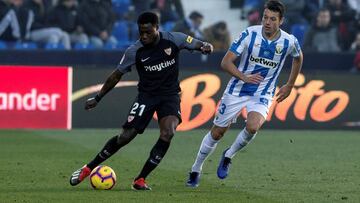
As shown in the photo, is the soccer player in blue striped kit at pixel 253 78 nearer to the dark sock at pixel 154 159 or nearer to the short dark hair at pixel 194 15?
the dark sock at pixel 154 159

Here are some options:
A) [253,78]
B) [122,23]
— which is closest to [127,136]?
[253,78]

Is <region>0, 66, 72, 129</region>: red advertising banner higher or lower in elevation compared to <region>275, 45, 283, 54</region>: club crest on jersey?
lower

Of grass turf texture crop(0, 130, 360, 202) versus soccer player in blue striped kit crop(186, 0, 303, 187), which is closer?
grass turf texture crop(0, 130, 360, 202)

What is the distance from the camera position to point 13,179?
1117 cm

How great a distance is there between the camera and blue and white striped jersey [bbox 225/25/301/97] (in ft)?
35.9

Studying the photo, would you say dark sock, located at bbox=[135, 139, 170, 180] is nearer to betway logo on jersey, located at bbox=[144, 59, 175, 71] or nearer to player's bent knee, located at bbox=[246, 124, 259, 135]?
betway logo on jersey, located at bbox=[144, 59, 175, 71]

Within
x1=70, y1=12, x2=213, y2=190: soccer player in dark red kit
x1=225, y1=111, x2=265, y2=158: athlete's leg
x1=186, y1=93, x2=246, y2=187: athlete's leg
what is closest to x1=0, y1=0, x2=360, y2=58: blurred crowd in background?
x1=186, y1=93, x2=246, y2=187: athlete's leg

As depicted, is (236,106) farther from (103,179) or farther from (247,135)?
(103,179)

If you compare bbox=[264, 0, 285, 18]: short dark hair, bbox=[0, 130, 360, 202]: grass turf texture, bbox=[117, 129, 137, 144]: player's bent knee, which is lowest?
bbox=[0, 130, 360, 202]: grass turf texture

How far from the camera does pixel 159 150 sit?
10.4 m

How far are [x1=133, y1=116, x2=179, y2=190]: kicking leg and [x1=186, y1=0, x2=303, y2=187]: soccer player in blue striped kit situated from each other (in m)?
0.62

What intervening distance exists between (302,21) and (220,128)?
13.1 meters

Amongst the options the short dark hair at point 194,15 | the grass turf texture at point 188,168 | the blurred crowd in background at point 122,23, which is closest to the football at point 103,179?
the grass turf texture at point 188,168

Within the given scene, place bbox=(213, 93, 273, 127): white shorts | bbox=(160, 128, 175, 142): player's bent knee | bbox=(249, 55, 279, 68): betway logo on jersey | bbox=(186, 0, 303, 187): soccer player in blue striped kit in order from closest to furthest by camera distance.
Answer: bbox=(160, 128, 175, 142): player's bent knee, bbox=(186, 0, 303, 187): soccer player in blue striped kit, bbox=(249, 55, 279, 68): betway logo on jersey, bbox=(213, 93, 273, 127): white shorts
